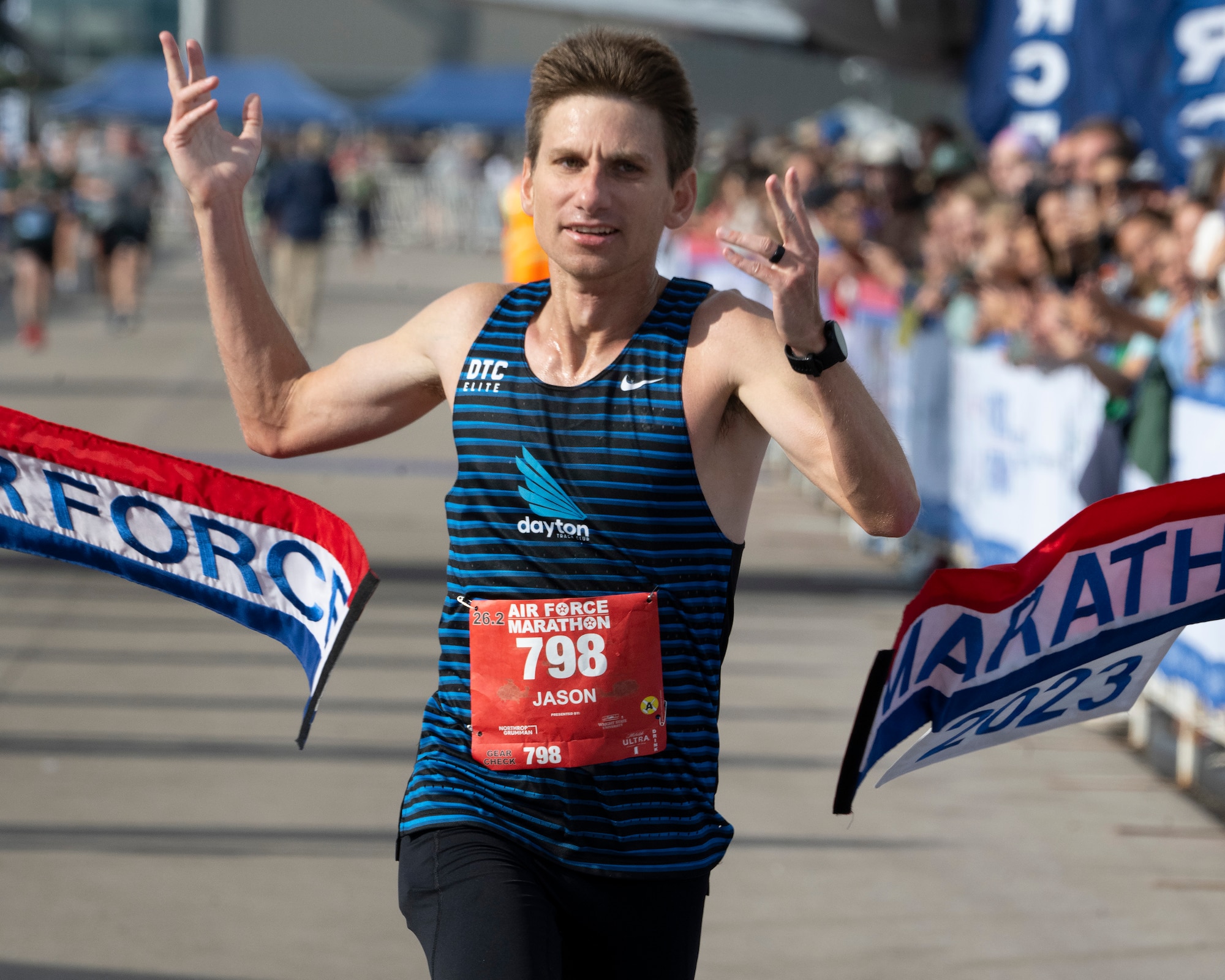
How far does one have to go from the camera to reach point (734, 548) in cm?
252

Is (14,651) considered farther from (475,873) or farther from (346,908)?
(475,873)

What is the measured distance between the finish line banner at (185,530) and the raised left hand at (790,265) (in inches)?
33.8

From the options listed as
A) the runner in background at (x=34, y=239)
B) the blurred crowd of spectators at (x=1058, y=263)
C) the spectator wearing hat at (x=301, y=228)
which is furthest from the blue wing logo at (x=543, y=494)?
the runner in background at (x=34, y=239)

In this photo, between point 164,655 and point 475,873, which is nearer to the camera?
point 475,873

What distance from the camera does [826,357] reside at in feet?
7.49

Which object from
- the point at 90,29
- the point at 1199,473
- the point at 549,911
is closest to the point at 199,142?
the point at 549,911

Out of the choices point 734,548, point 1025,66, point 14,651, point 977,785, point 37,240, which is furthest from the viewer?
point 37,240

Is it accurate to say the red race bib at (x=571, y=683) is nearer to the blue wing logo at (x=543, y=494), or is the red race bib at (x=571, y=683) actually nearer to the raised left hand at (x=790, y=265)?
the blue wing logo at (x=543, y=494)

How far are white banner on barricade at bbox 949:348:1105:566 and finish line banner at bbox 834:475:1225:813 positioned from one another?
11.8 ft

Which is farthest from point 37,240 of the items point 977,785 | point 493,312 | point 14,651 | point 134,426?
point 493,312

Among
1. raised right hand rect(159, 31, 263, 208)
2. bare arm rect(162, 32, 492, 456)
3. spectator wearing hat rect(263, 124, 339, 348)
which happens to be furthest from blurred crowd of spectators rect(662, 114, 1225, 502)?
spectator wearing hat rect(263, 124, 339, 348)

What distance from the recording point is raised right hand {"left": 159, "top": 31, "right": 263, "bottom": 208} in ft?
8.89

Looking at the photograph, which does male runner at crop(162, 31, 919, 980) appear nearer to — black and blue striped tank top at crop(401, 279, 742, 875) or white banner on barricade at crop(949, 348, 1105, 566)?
black and blue striped tank top at crop(401, 279, 742, 875)

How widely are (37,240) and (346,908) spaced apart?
556 inches
